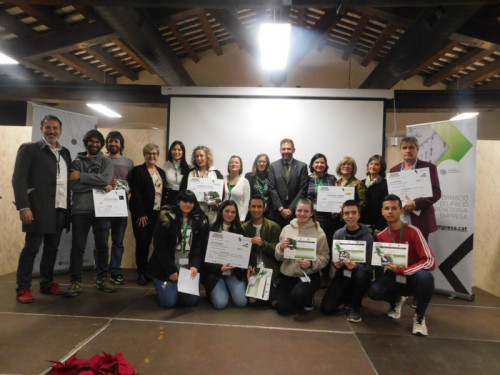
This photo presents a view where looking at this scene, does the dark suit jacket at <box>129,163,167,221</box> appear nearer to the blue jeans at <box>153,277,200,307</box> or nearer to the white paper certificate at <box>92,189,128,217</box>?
the white paper certificate at <box>92,189,128,217</box>

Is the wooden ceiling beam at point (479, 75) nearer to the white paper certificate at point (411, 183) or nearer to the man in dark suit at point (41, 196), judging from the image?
the white paper certificate at point (411, 183)

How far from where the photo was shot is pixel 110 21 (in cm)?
352

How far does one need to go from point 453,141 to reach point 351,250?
7.10 feet

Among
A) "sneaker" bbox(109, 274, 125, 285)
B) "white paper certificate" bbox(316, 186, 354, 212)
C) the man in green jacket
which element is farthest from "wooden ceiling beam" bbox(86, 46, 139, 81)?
"white paper certificate" bbox(316, 186, 354, 212)

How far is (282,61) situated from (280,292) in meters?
2.96

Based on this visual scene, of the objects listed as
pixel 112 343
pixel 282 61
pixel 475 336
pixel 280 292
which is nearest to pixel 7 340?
pixel 112 343

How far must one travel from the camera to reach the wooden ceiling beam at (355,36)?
223 inches

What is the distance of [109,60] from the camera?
626 centimetres

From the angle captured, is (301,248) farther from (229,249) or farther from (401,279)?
(401,279)

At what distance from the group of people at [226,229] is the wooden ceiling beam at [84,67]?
3.24m

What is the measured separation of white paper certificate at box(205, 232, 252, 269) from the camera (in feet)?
9.89

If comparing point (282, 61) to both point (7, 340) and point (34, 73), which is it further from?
point (34, 73)

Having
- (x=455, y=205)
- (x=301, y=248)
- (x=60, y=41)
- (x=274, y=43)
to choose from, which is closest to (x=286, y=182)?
Result: (x=301, y=248)

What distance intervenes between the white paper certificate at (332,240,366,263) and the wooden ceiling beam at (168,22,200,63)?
4743mm
